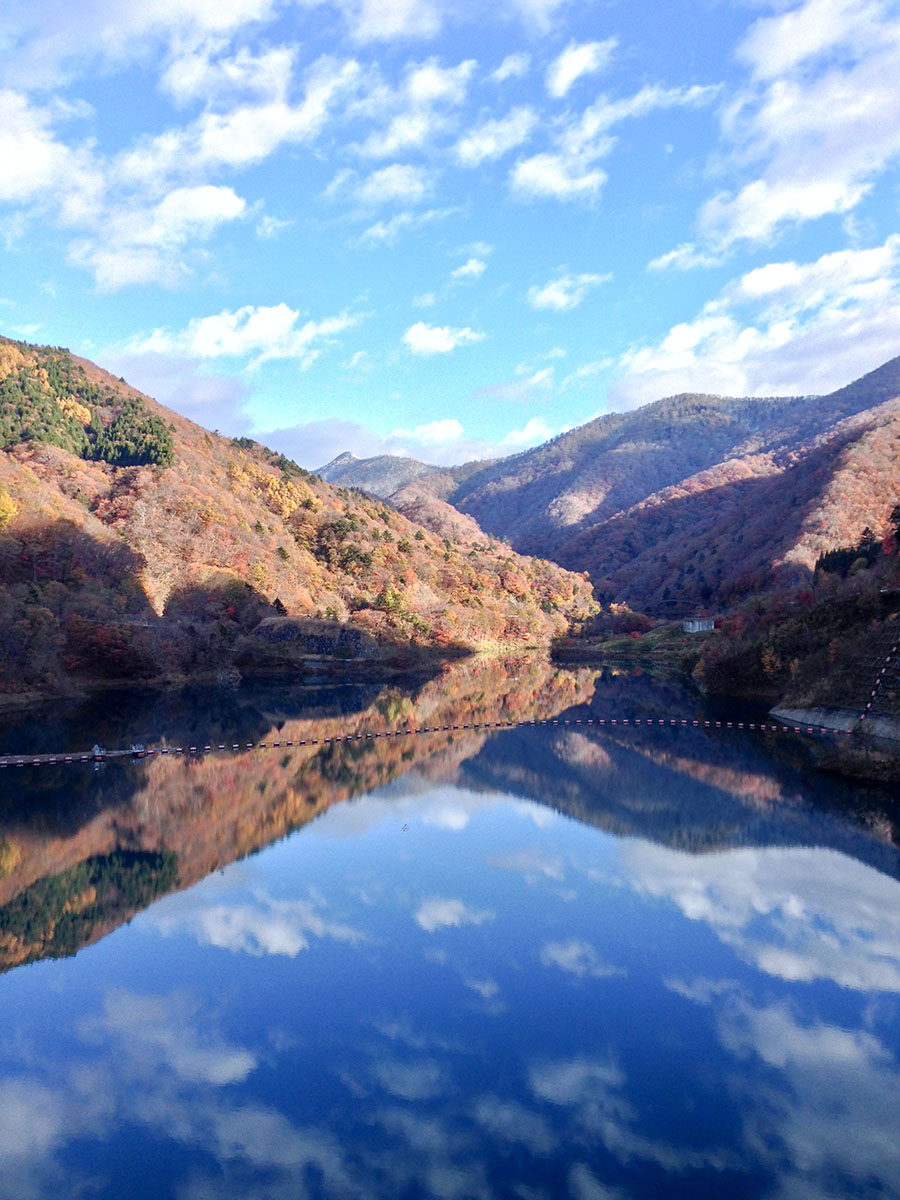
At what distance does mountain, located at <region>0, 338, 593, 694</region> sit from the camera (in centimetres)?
5838

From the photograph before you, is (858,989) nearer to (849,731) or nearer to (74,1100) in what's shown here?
(74,1100)

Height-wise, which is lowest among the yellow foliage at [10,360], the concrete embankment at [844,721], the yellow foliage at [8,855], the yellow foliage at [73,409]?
the concrete embankment at [844,721]

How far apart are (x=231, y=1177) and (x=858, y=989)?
1145 centimetres

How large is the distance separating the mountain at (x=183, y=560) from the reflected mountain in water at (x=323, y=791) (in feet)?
27.4

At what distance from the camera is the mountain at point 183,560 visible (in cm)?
5838

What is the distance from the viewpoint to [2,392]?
85.4 meters

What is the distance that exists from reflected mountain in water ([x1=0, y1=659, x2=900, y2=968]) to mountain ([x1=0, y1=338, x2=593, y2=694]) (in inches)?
329

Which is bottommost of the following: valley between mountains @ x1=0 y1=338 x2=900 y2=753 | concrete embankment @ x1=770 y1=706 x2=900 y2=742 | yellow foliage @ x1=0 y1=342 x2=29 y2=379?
concrete embankment @ x1=770 y1=706 x2=900 y2=742

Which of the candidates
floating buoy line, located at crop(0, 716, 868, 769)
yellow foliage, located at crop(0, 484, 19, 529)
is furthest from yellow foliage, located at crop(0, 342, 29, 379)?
floating buoy line, located at crop(0, 716, 868, 769)

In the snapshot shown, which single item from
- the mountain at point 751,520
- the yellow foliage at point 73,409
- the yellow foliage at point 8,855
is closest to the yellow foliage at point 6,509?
the yellow foliage at point 73,409

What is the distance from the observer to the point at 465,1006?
47.0ft

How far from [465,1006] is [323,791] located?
1756 cm

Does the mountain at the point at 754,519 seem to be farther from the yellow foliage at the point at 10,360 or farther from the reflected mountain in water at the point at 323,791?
the yellow foliage at the point at 10,360

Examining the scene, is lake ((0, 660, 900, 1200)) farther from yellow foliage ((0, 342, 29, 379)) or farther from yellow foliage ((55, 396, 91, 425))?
yellow foliage ((0, 342, 29, 379))
